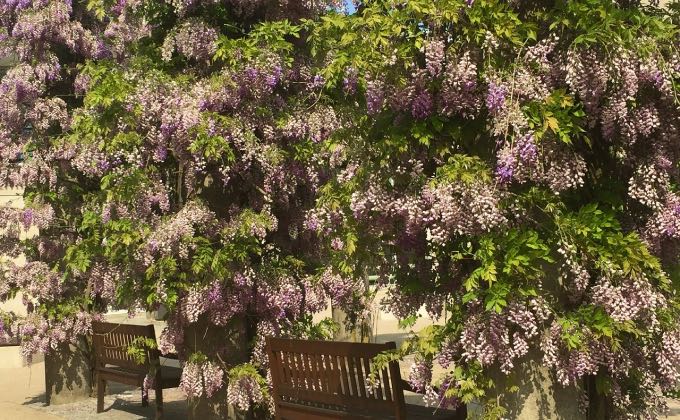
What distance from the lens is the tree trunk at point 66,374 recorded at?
12312 mm

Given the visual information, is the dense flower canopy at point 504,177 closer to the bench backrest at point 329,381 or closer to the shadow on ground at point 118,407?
the bench backrest at point 329,381

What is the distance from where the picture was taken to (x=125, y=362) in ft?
34.7

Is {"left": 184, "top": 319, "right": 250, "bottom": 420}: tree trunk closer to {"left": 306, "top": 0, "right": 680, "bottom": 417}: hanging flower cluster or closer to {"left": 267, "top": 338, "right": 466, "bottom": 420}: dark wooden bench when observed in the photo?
{"left": 267, "top": 338, "right": 466, "bottom": 420}: dark wooden bench

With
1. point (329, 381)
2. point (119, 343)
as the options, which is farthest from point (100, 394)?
point (329, 381)

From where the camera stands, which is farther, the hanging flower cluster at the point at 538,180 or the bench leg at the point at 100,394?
the bench leg at the point at 100,394

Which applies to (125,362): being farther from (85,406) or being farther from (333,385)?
(333,385)

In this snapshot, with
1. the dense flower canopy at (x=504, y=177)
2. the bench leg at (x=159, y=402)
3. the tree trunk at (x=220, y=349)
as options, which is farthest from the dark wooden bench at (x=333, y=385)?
the bench leg at (x=159, y=402)

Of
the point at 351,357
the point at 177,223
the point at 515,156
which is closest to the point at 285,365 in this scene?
the point at 351,357

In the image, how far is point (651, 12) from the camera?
449 cm

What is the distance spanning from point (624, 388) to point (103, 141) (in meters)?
5.51

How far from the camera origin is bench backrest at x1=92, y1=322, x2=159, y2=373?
32.3 ft

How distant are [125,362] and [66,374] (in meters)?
2.28

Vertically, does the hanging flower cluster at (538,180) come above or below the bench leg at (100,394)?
above

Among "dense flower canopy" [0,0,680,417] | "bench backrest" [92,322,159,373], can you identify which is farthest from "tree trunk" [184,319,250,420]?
"bench backrest" [92,322,159,373]
